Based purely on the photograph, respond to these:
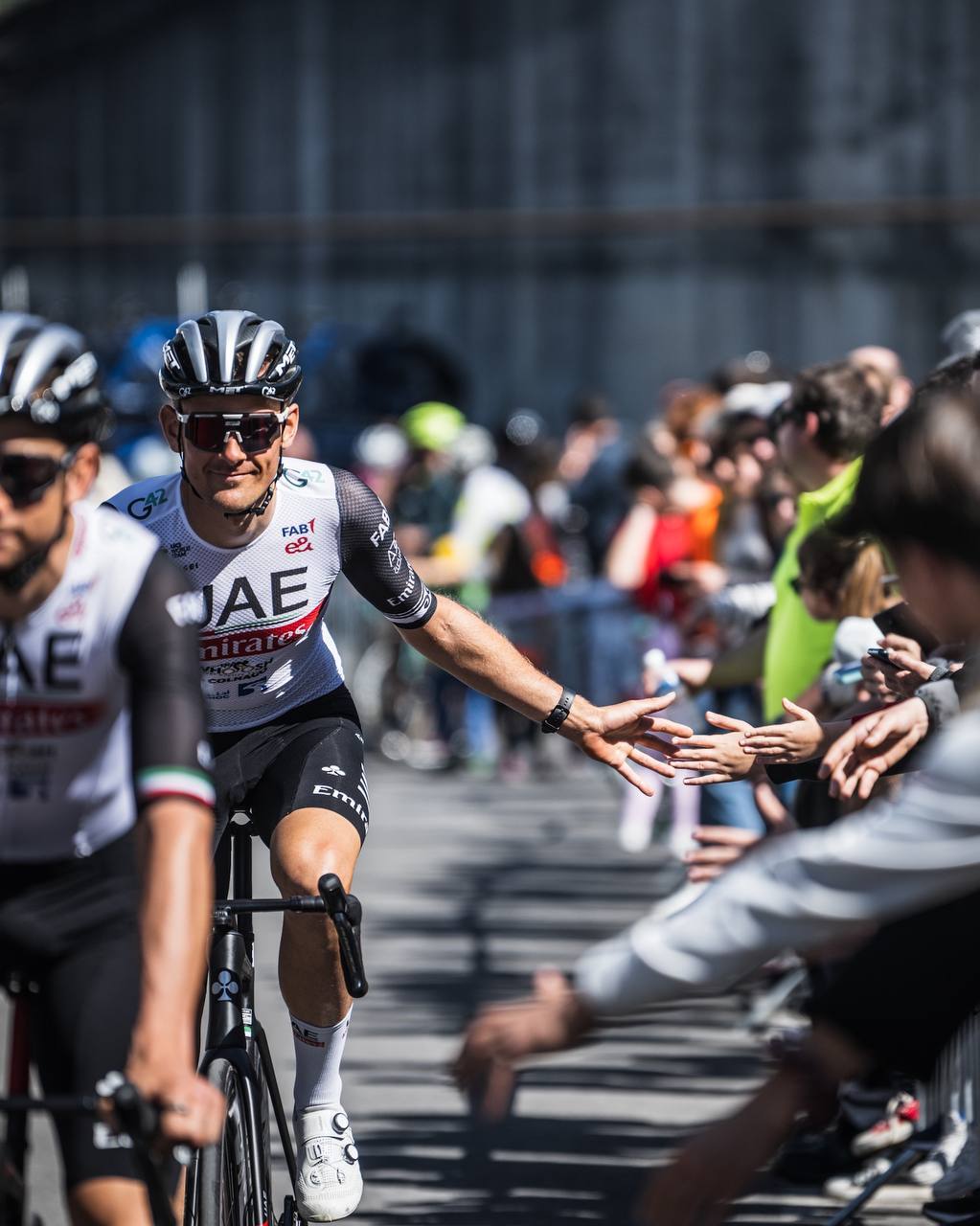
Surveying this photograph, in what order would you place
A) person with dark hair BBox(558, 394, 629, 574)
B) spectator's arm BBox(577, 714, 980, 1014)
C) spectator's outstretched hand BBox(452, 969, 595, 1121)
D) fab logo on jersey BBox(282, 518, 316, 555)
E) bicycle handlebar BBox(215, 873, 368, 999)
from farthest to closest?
person with dark hair BBox(558, 394, 629, 574), fab logo on jersey BBox(282, 518, 316, 555), bicycle handlebar BBox(215, 873, 368, 999), spectator's outstretched hand BBox(452, 969, 595, 1121), spectator's arm BBox(577, 714, 980, 1014)

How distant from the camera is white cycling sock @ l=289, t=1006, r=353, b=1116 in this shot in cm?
439

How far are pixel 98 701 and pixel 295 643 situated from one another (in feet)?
4.95

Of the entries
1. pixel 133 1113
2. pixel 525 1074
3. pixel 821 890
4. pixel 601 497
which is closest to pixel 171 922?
pixel 133 1113

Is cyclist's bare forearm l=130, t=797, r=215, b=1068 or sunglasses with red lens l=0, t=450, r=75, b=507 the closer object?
cyclist's bare forearm l=130, t=797, r=215, b=1068

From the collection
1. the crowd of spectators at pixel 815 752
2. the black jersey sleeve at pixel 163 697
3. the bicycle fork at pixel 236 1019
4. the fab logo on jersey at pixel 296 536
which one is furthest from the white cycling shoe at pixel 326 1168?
the black jersey sleeve at pixel 163 697

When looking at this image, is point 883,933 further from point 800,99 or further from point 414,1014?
point 800,99

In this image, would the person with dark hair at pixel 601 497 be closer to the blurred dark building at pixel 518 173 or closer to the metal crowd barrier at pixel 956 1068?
the metal crowd barrier at pixel 956 1068

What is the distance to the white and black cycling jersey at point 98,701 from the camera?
118 inches

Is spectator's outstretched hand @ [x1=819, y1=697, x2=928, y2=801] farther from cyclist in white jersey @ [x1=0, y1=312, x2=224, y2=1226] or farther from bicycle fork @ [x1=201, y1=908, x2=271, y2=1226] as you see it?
cyclist in white jersey @ [x1=0, y1=312, x2=224, y2=1226]

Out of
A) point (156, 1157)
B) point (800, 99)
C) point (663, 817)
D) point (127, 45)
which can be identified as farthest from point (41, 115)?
point (156, 1157)

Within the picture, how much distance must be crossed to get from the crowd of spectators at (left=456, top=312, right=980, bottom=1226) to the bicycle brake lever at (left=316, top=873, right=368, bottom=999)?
2.21 feet

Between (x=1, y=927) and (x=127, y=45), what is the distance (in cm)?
2711

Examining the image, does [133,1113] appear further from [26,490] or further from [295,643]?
[295,643]

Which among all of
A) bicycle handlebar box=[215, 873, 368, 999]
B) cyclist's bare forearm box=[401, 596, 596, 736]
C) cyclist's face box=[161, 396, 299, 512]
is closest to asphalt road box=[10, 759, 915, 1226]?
cyclist's bare forearm box=[401, 596, 596, 736]
